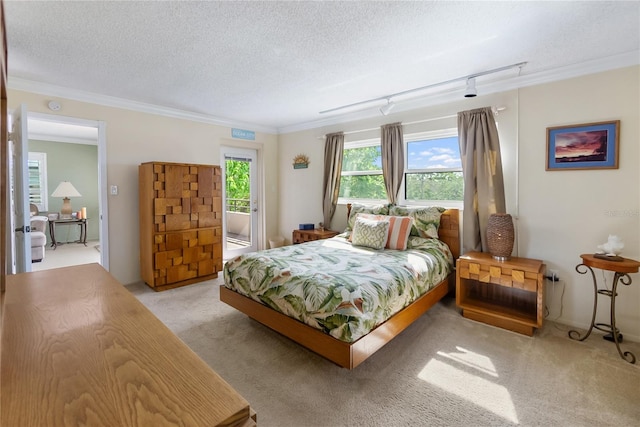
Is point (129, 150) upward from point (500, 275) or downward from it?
upward

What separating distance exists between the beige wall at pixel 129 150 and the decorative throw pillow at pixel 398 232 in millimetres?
3055

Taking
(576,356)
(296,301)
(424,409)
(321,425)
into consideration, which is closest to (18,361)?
(321,425)

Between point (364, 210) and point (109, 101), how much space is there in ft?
11.4

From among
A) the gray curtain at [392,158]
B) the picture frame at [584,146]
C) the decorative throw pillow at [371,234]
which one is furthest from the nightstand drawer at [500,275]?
the gray curtain at [392,158]

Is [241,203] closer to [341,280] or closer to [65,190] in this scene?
[341,280]

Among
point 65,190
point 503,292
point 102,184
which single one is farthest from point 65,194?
point 503,292

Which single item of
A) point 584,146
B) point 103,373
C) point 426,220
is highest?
point 584,146

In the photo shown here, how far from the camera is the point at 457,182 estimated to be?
11.8 feet

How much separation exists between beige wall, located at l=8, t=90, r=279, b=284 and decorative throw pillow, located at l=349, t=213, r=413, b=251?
3.06 m

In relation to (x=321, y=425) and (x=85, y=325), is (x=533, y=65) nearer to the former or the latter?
(x=321, y=425)

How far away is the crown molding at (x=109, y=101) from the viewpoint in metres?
3.14

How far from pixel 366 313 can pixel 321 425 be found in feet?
2.24

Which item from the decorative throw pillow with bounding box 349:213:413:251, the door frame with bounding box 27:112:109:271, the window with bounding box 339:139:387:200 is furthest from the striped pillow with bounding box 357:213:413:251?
the door frame with bounding box 27:112:109:271

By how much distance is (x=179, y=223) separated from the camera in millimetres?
3889
